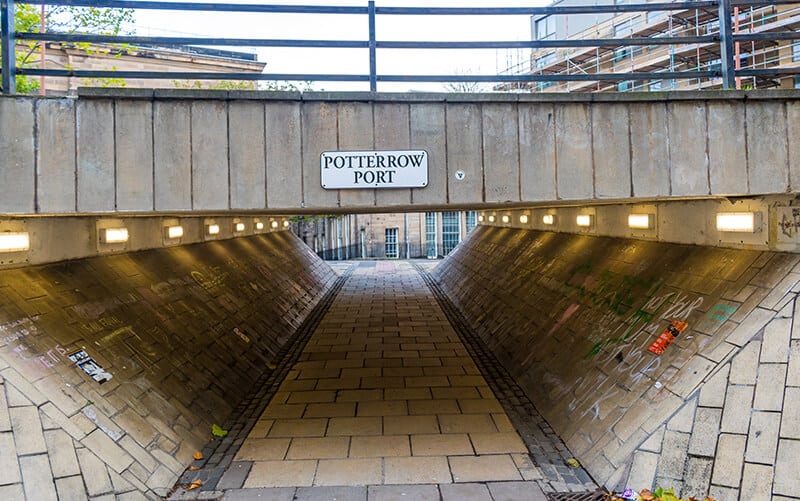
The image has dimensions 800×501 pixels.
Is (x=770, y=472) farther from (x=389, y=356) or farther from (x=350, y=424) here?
(x=389, y=356)

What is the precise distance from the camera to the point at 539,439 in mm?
5750

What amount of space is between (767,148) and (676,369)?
7.83 ft

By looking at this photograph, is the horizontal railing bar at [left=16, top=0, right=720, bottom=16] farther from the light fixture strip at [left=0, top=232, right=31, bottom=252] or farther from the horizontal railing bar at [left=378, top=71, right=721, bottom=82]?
the light fixture strip at [left=0, top=232, right=31, bottom=252]

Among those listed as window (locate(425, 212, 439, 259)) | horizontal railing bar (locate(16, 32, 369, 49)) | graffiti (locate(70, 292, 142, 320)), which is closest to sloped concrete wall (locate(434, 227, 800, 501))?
horizontal railing bar (locate(16, 32, 369, 49))

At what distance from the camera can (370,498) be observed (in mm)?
4598

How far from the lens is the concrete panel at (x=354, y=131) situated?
4.44m

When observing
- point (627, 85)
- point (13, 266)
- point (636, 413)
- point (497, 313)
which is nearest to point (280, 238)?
point (497, 313)

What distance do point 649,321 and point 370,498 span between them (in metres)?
4.05

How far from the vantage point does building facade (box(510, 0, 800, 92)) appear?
613 inches

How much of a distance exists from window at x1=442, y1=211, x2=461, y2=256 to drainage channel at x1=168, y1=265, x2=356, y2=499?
27.5 m

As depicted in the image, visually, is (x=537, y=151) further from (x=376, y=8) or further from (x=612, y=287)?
(x=612, y=287)

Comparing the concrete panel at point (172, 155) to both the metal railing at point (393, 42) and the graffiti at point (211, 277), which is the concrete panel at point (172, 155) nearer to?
the metal railing at point (393, 42)

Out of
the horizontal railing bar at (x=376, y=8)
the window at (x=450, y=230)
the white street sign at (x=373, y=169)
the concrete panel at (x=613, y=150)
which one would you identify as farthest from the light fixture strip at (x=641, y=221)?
the window at (x=450, y=230)

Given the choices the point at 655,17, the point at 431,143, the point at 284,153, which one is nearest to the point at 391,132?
the point at 431,143
